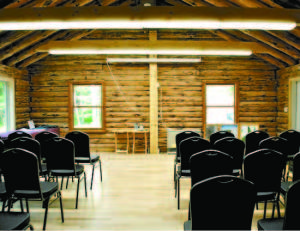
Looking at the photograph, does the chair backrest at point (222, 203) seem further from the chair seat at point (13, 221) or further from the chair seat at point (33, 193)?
the chair seat at point (33, 193)

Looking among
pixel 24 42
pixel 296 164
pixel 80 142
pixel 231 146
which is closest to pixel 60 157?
pixel 80 142

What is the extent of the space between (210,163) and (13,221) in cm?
191

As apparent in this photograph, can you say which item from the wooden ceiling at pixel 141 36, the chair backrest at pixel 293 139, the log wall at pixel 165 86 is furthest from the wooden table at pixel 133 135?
the chair backrest at pixel 293 139

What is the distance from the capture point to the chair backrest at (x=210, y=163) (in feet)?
9.23

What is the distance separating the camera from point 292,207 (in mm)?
1809

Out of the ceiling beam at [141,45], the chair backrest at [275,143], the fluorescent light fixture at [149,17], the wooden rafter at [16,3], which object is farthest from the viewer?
the ceiling beam at [141,45]

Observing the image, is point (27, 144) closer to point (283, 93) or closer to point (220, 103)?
point (220, 103)

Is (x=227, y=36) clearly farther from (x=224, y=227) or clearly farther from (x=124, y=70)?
(x=224, y=227)

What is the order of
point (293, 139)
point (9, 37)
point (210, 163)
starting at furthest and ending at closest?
1. point (9, 37)
2. point (293, 139)
3. point (210, 163)

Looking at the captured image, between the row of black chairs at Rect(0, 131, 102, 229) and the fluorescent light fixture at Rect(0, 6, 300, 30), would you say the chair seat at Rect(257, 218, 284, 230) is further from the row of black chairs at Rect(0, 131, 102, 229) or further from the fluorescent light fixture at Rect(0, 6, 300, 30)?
the fluorescent light fixture at Rect(0, 6, 300, 30)

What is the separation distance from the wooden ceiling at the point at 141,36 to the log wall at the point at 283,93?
0.81 feet

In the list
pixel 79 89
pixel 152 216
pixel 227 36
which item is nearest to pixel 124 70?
pixel 79 89

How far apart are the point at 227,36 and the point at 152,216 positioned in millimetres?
6937

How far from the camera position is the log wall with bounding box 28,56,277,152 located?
946cm
